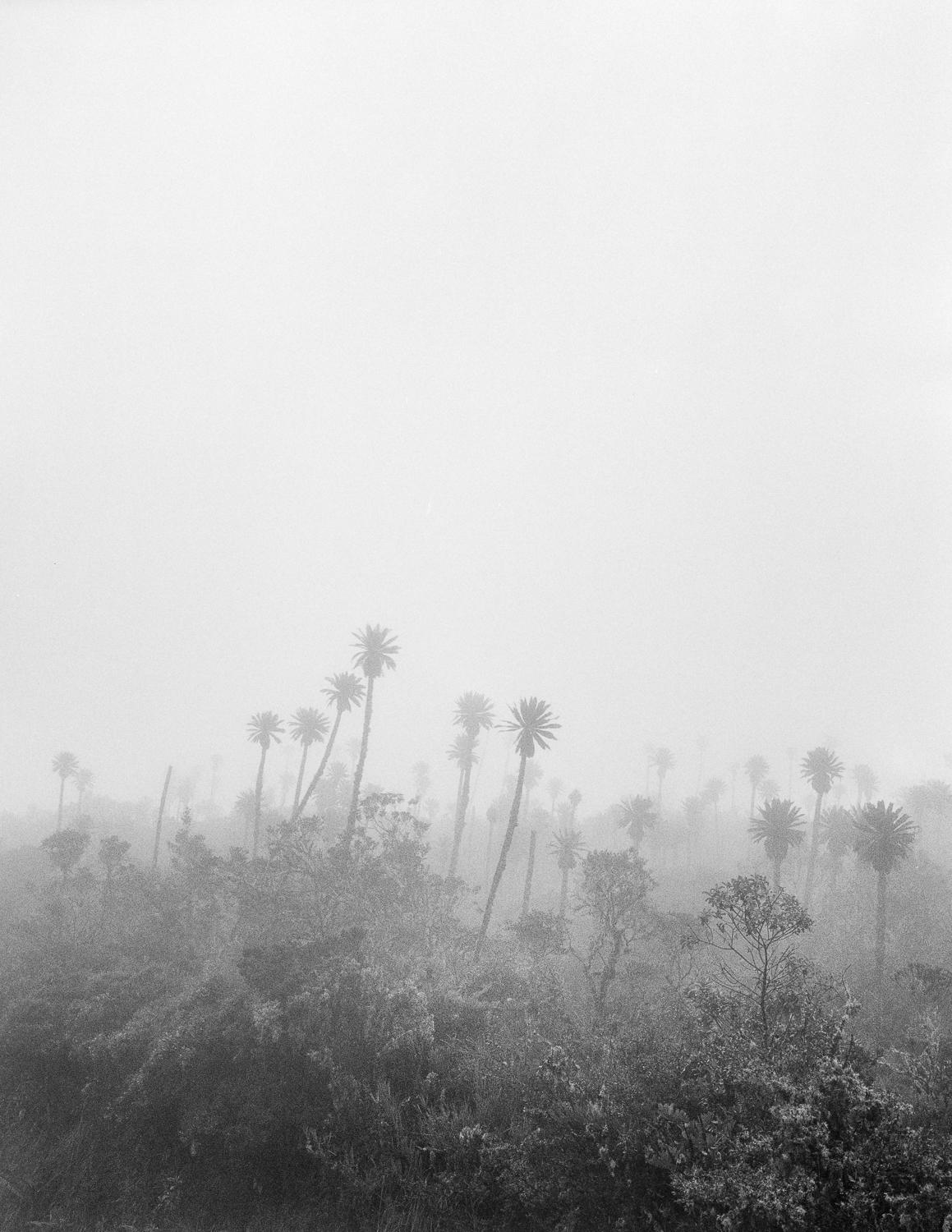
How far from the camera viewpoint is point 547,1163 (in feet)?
48.3

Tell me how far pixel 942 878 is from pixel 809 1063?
158 ft

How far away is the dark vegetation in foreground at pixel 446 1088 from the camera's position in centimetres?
1198

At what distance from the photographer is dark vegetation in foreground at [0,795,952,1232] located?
12.0m

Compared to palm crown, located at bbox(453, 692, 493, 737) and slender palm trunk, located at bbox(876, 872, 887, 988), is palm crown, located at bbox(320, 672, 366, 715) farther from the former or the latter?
slender palm trunk, located at bbox(876, 872, 887, 988)

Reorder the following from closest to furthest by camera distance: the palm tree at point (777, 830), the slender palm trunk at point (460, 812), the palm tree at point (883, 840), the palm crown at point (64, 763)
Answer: the palm tree at point (883, 840) → the palm tree at point (777, 830) → the slender palm trunk at point (460, 812) → the palm crown at point (64, 763)

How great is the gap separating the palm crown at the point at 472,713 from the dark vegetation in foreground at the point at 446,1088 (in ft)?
89.0

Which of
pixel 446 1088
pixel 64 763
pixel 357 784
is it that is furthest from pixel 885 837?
pixel 64 763

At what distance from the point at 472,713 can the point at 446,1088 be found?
139 ft

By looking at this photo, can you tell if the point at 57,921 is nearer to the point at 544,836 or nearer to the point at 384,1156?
the point at 384,1156

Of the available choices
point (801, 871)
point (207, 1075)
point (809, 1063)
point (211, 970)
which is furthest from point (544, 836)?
point (809, 1063)

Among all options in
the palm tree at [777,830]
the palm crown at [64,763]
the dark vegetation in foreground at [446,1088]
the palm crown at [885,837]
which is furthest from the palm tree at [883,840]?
the palm crown at [64,763]

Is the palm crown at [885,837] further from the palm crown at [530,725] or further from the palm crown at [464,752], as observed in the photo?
the palm crown at [464,752]

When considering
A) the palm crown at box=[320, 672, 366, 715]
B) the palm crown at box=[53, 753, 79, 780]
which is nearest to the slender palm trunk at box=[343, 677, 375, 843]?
the palm crown at box=[320, 672, 366, 715]

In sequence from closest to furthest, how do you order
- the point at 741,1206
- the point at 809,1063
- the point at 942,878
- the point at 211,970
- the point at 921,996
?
the point at 741,1206
the point at 809,1063
the point at 211,970
the point at 921,996
the point at 942,878
